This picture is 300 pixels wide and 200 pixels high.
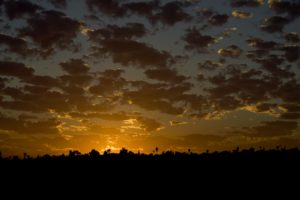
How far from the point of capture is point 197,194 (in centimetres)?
2105

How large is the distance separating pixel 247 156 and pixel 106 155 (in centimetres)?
771

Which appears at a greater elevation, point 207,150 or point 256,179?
point 207,150

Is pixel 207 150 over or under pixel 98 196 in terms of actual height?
over

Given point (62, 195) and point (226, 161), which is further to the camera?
point (226, 161)

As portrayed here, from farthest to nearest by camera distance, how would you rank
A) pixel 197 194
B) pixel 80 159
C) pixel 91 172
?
pixel 80 159 < pixel 91 172 < pixel 197 194

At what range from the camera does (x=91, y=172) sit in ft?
75.5

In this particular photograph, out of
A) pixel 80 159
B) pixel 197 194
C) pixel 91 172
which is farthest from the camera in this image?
pixel 80 159

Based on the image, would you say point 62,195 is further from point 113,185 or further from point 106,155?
point 106,155

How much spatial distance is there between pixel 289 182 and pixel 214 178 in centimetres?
350

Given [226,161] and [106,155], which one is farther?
[106,155]

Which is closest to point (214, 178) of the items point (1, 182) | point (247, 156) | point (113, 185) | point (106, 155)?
point (247, 156)

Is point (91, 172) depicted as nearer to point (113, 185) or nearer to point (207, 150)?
point (113, 185)

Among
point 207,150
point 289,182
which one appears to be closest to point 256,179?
point 289,182

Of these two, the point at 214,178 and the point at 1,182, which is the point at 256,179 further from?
the point at 1,182
